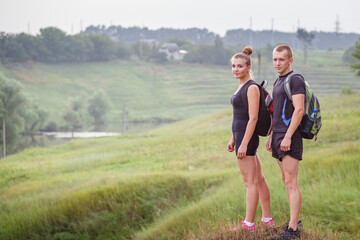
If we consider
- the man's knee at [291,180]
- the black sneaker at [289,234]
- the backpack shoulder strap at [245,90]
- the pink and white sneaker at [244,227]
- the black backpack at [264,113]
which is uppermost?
the backpack shoulder strap at [245,90]

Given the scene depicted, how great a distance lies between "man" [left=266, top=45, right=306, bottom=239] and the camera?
5031 mm

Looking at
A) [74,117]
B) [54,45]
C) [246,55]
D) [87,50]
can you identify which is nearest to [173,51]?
[87,50]

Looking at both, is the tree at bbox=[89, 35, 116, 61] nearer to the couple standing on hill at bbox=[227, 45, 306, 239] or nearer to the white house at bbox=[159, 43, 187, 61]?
the white house at bbox=[159, 43, 187, 61]

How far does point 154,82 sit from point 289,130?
139 metres

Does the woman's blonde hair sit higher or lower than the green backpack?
higher

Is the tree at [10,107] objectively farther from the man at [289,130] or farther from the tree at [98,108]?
the man at [289,130]

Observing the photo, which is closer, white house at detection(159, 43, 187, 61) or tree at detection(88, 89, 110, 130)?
tree at detection(88, 89, 110, 130)

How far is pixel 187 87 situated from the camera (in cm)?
13850

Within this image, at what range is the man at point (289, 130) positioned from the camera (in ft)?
16.5

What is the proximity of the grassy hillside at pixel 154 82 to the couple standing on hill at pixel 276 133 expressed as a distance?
90307mm

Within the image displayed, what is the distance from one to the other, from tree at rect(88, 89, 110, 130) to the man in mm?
92055

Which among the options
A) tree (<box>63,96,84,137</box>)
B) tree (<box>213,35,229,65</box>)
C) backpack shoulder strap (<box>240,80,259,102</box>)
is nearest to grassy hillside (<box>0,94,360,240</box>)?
backpack shoulder strap (<box>240,80,259,102</box>)

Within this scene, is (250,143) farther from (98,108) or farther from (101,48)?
(101,48)

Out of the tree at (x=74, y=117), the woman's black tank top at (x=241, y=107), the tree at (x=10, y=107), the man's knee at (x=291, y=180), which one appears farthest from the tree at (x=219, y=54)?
the man's knee at (x=291, y=180)
